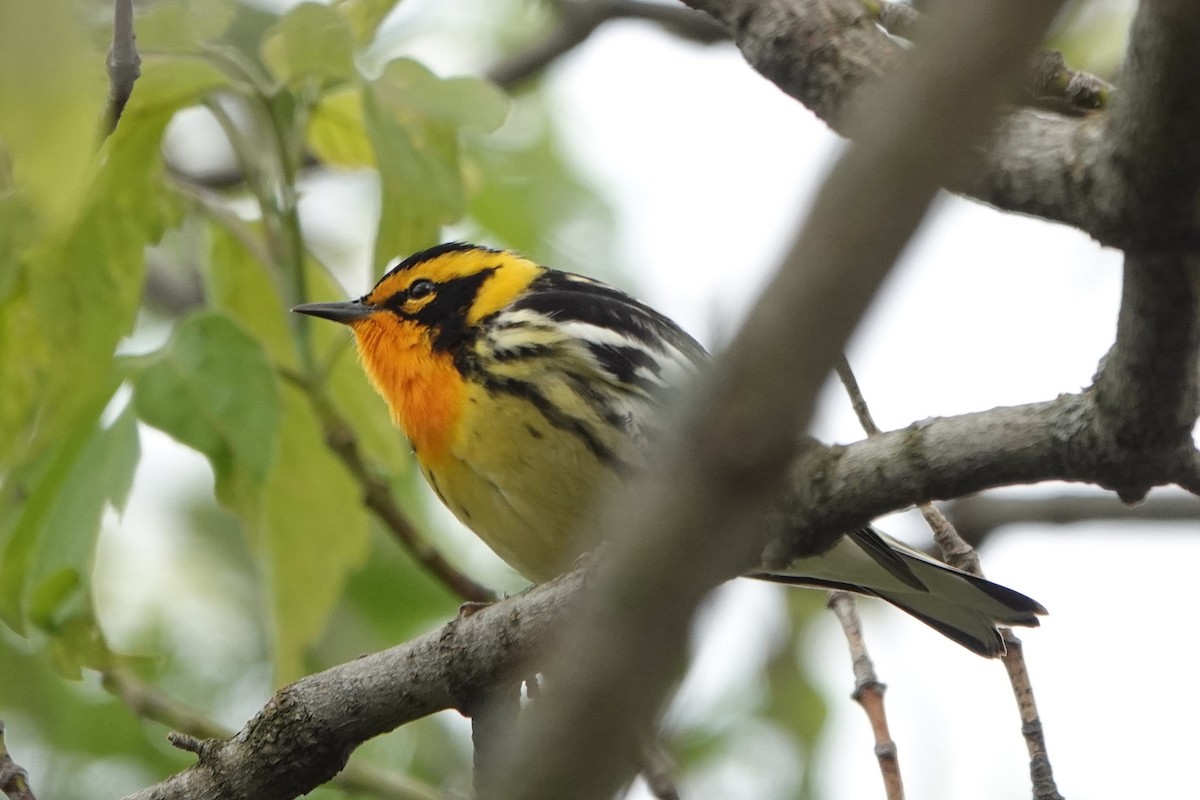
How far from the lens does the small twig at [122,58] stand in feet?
9.21

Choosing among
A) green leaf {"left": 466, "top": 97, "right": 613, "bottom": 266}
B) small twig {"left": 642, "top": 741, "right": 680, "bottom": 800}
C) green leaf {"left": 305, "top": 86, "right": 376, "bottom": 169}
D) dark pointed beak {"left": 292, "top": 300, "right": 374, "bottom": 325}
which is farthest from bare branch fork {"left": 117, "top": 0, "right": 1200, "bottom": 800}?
green leaf {"left": 466, "top": 97, "right": 613, "bottom": 266}

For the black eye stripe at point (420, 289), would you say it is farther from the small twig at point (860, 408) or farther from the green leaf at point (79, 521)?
the small twig at point (860, 408)

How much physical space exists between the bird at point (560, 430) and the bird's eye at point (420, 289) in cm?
44

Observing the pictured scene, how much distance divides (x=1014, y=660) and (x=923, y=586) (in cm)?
93

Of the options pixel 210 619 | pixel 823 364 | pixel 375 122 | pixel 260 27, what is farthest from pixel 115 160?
pixel 210 619

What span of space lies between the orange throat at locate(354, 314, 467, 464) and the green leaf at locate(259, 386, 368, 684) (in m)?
0.28

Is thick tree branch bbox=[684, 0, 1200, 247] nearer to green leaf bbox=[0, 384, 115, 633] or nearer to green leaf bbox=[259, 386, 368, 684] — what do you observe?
green leaf bbox=[259, 386, 368, 684]

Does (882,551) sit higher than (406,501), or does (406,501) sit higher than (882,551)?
(882,551)

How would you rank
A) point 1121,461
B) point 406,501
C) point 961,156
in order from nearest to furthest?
point 961,156 < point 1121,461 < point 406,501

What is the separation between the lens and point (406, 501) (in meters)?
6.50

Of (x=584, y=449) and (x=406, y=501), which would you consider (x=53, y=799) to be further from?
(x=584, y=449)

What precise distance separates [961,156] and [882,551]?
3.09 metres

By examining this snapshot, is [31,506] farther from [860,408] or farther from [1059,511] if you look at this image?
[1059,511]

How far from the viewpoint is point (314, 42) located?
11.8ft
